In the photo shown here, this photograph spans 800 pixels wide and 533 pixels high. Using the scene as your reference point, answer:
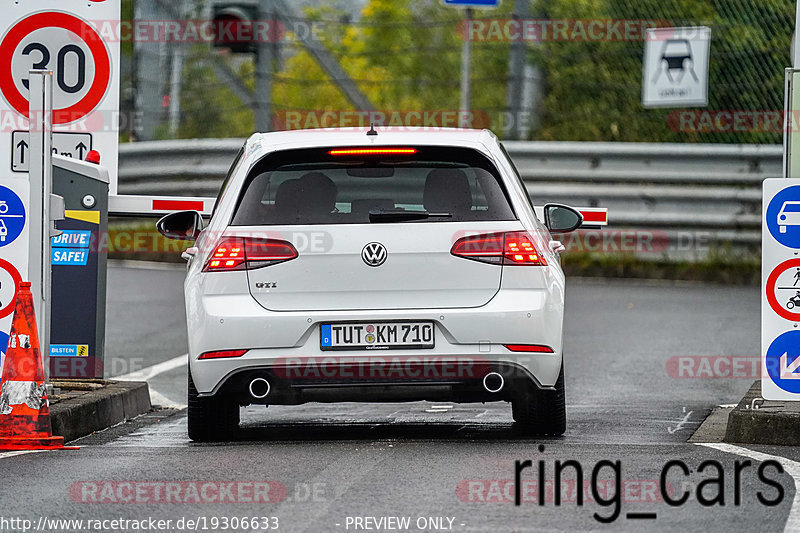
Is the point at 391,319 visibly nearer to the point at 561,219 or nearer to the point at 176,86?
the point at 561,219

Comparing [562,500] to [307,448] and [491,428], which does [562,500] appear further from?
[491,428]

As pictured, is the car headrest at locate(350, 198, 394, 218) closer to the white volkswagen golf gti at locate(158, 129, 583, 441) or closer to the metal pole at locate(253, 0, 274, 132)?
the white volkswagen golf gti at locate(158, 129, 583, 441)

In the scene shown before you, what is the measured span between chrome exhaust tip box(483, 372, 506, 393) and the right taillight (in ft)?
1.74

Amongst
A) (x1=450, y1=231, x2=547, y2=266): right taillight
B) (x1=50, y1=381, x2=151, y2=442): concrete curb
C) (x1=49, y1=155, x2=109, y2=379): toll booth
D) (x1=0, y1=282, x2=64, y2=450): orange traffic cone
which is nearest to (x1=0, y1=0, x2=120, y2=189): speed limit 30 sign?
(x1=49, y1=155, x2=109, y2=379): toll booth

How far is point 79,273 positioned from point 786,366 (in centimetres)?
419

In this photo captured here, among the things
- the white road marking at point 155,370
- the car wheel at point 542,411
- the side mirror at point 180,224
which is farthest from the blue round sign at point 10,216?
the white road marking at point 155,370

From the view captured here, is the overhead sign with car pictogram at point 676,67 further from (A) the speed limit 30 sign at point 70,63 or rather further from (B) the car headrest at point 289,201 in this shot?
(B) the car headrest at point 289,201

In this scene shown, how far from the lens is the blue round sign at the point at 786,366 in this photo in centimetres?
825

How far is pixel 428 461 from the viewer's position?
7.39 metres

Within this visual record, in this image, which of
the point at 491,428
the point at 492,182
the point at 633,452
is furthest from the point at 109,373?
the point at 633,452

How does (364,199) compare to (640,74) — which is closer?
(364,199)

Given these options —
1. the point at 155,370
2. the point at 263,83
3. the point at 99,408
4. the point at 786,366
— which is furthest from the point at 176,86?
the point at 786,366

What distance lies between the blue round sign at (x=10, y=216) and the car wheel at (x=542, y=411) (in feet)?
8.63

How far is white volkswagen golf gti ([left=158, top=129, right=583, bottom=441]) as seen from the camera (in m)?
7.94
